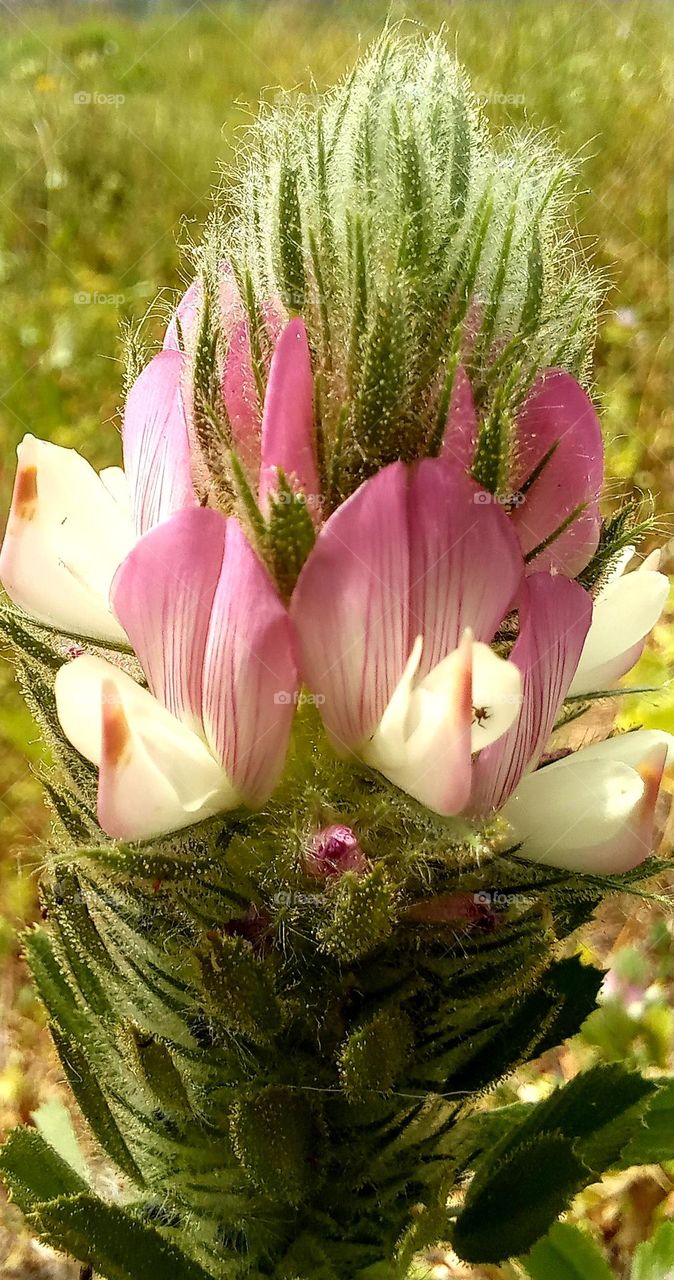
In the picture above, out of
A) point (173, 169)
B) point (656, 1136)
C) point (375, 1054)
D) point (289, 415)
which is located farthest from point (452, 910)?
point (173, 169)

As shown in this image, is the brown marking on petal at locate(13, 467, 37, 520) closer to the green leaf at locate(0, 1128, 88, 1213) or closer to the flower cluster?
the flower cluster

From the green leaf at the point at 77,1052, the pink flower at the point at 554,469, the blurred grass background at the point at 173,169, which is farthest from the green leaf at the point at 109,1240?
the blurred grass background at the point at 173,169

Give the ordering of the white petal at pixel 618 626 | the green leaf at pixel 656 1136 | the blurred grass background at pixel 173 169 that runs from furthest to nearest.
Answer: the blurred grass background at pixel 173 169 → the green leaf at pixel 656 1136 → the white petal at pixel 618 626

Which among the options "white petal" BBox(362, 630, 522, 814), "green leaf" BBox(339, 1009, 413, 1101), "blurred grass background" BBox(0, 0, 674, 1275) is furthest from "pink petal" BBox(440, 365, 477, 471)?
"blurred grass background" BBox(0, 0, 674, 1275)

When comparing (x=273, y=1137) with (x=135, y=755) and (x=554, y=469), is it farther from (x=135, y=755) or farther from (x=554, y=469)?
(x=554, y=469)

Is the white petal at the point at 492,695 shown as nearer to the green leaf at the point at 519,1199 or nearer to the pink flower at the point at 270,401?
the pink flower at the point at 270,401

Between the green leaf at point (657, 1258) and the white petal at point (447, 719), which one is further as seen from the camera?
the green leaf at point (657, 1258)
